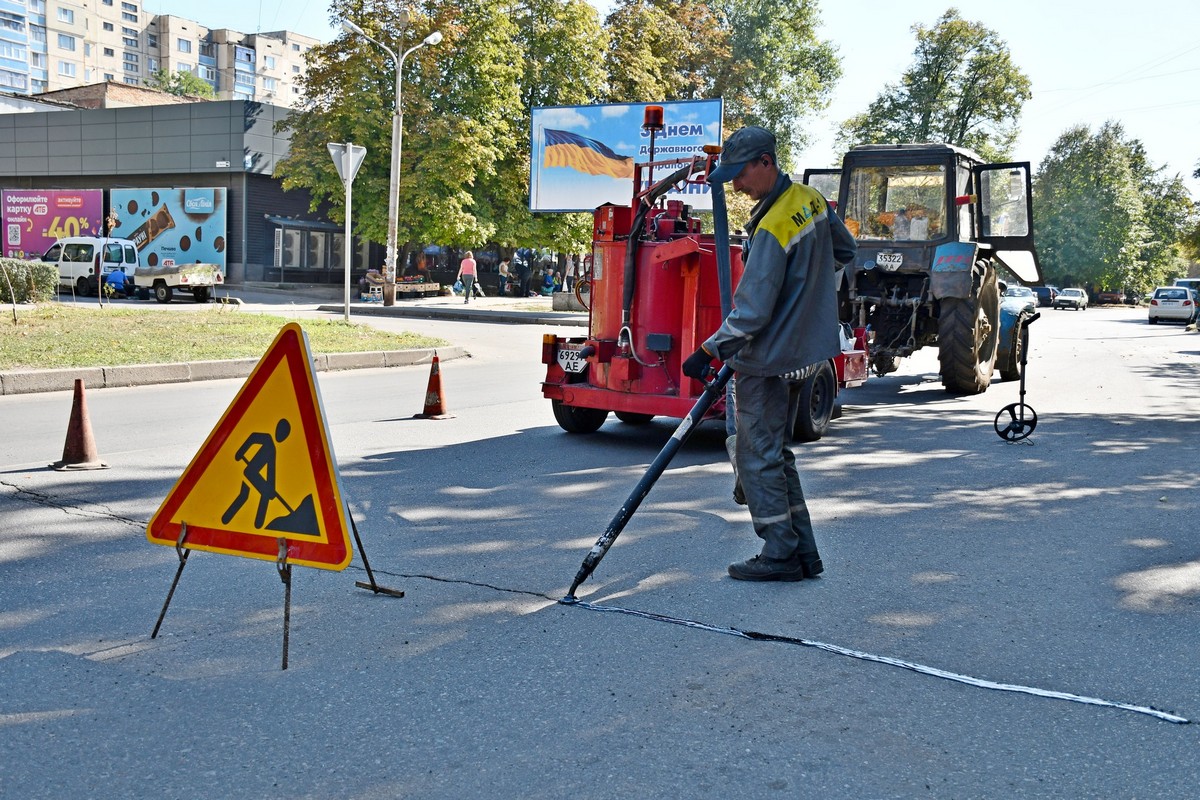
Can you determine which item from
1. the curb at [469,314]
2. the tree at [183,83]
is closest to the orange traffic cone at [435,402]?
the curb at [469,314]

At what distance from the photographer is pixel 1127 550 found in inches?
228

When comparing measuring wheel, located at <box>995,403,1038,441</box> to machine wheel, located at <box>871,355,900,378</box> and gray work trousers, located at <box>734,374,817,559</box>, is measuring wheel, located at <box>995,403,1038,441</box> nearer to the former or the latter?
machine wheel, located at <box>871,355,900,378</box>

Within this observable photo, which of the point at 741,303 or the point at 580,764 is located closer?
the point at 580,764

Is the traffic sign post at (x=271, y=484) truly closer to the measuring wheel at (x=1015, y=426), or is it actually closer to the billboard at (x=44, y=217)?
the measuring wheel at (x=1015, y=426)

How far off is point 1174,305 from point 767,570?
44.9 m

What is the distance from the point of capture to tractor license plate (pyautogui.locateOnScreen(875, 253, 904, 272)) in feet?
44.9

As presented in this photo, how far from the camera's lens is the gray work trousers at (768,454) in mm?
4914

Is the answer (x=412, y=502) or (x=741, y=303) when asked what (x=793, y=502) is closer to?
(x=741, y=303)

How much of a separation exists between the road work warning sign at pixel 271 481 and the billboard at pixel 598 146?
2597cm

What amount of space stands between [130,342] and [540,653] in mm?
12564

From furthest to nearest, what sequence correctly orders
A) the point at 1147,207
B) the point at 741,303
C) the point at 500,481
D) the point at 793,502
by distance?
the point at 1147,207 → the point at 500,481 → the point at 793,502 → the point at 741,303

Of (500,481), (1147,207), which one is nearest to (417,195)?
(500,481)


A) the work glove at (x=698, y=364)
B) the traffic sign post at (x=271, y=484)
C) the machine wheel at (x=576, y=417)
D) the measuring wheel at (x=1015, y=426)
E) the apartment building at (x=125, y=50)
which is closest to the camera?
the traffic sign post at (x=271, y=484)

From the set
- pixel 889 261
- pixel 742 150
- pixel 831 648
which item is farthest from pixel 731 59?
pixel 831 648
